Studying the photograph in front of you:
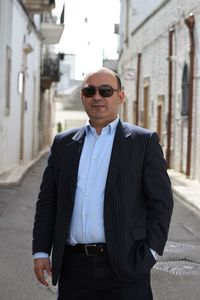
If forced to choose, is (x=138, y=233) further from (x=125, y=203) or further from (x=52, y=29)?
(x=52, y=29)

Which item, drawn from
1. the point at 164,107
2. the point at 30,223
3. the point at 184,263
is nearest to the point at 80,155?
the point at 184,263

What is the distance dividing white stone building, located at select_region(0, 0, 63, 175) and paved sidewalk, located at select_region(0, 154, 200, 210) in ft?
1.43

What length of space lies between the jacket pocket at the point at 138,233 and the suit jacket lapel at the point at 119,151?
8.7 inches

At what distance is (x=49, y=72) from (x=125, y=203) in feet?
97.1

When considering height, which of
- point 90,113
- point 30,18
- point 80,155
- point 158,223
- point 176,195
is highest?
point 30,18

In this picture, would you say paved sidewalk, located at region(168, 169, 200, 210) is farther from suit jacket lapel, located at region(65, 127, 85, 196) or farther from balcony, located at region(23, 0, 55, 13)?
suit jacket lapel, located at region(65, 127, 85, 196)

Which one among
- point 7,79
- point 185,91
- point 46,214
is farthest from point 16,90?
point 46,214

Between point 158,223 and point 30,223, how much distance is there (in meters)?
6.41

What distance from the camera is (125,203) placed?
302cm

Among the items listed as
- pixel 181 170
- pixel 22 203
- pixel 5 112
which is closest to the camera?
pixel 22 203

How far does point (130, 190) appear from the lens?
3.05 m

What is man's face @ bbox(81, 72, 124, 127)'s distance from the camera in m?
3.16

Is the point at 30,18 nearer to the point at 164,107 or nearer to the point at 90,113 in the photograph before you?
the point at 164,107

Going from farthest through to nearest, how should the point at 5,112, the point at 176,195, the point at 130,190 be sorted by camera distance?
1. the point at 5,112
2. the point at 176,195
3. the point at 130,190
